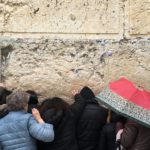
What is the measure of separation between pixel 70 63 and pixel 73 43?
21 centimetres

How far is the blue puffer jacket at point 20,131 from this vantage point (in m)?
5.23

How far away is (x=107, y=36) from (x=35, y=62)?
784mm

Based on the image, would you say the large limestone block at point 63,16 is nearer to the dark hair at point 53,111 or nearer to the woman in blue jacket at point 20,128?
the dark hair at point 53,111

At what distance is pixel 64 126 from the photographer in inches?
214

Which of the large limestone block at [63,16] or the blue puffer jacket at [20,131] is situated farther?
the large limestone block at [63,16]

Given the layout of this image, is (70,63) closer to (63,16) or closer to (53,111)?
(63,16)

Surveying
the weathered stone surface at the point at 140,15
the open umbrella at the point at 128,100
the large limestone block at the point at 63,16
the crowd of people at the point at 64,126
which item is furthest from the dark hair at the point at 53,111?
the weathered stone surface at the point at 140,15

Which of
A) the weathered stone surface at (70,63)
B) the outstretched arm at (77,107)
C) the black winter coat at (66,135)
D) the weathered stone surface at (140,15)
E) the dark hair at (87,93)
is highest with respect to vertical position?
the weathered stone surface at (140,15)

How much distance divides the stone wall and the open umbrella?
0.75 meters

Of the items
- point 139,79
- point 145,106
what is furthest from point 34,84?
point 145,106

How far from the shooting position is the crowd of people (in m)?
5.25

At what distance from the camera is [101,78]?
6113 mm

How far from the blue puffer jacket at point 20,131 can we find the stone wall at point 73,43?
0.95 meters

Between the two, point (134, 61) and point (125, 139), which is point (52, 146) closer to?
point (125, 139)
